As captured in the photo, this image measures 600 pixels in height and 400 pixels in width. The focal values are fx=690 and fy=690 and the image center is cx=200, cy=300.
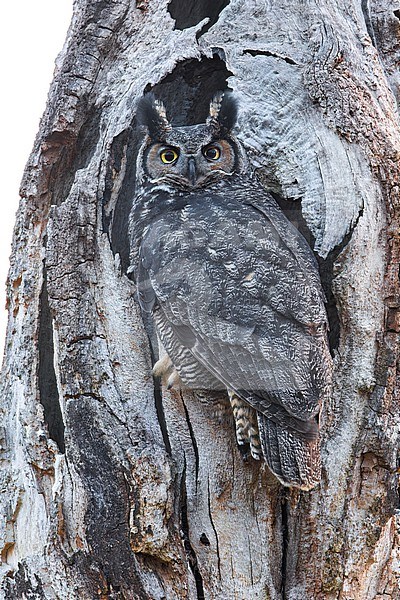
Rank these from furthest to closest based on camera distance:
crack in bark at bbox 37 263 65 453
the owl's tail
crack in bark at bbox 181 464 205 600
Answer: crack in bark at bbox 37 263 65 453, crack in bark at bbox 181 464 205 600, the owl's tail

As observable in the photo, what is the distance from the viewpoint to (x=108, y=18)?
2408mm

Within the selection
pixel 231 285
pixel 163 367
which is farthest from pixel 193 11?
pixel 163 367

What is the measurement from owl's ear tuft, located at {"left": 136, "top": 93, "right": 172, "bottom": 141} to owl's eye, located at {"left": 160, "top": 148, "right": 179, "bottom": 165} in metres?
0.04

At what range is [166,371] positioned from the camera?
2086 millimetres

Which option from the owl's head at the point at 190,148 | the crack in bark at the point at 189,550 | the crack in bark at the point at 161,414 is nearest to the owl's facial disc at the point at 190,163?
the owl's head at the point at 190,148

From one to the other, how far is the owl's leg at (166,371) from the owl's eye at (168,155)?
0.59m

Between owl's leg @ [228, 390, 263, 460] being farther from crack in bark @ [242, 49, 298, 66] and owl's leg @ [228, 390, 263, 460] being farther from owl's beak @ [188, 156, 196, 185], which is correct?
crack in bark @ [242, 49, 298, 66]

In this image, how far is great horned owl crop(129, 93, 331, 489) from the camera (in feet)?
5.96

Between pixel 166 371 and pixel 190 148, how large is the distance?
68 centimetres

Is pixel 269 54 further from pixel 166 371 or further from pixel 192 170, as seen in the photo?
pixel 166 371

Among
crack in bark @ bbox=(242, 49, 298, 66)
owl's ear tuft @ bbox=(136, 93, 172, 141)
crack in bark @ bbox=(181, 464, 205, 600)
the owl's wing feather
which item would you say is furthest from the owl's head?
crack in bark @ bbox=(181, 464, 205, 600)

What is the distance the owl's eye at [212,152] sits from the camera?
2.13 metres

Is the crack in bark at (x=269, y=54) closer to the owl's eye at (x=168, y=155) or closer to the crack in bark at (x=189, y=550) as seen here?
the owl's eye at (x=168, y=155)

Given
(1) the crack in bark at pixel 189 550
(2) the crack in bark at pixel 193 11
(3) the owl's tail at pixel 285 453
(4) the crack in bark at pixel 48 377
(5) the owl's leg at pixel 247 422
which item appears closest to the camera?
(3) the owl's tail at pixel 285 453
